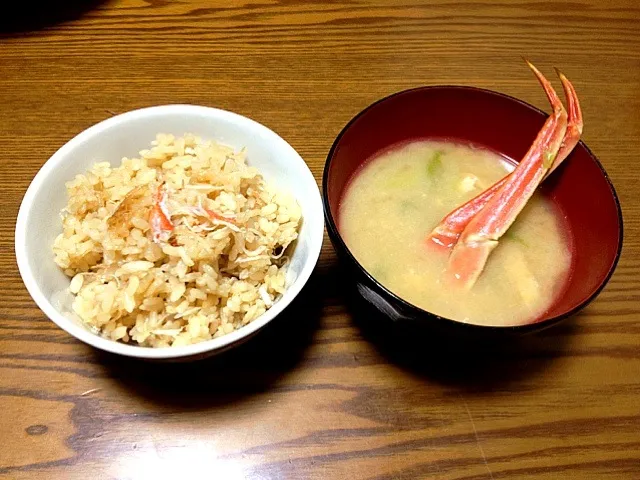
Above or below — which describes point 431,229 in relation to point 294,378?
above

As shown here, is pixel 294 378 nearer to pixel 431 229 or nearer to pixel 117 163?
pixel 431 229

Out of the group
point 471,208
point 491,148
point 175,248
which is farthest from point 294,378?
point 491,148

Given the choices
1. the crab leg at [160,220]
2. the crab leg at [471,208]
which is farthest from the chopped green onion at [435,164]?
the crab leg at [160,220]

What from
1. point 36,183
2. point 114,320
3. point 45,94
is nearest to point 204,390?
point 114,320

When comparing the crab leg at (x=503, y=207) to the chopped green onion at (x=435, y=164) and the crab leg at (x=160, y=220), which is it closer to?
the chopped green onion at (x=435, y=164)

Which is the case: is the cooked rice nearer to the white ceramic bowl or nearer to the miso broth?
the white ceramic bowl

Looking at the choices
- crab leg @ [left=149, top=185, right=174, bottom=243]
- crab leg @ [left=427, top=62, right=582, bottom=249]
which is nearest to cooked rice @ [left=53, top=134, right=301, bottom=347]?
crab leg @ [left=149, top=185, right=174, bottom=243]

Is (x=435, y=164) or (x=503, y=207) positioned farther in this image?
(x=435, y=164)
